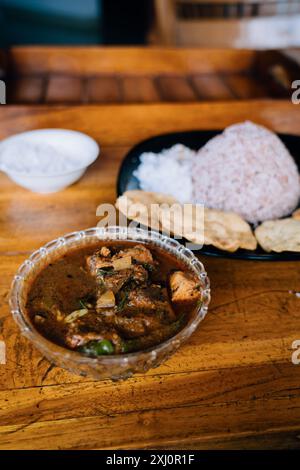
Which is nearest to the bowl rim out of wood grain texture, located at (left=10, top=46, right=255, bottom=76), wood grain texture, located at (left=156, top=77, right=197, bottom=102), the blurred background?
wood grain texture, located at (left=156, top=77, right=197, bottom=102)

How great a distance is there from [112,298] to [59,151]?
2.77 feet

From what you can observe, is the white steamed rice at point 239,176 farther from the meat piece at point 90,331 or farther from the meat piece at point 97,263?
the meat piece at point 90,331

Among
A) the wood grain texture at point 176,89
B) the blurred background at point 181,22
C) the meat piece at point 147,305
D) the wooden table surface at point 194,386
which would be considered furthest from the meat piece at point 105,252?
the blurred background at point 181,22

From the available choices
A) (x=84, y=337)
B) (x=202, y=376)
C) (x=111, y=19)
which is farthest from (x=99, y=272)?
(x=111, y=19)

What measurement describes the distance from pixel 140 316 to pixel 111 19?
572 centimetres

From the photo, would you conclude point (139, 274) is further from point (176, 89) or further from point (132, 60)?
point (132, 60)

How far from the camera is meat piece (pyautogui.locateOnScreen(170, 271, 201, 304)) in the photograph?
1.03 meters

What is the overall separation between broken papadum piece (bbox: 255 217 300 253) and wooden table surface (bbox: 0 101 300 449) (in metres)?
0.07

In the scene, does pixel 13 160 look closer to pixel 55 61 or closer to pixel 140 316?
pixel 140 316

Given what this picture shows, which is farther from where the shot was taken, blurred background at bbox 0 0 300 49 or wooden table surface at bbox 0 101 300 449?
blurred background at bbox 0 0 300 49

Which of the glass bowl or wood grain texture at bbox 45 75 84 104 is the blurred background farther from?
the glass bowl

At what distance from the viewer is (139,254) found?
3.69 ft

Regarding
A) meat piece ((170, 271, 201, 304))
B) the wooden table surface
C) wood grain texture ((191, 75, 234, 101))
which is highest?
meat piece ((170, 271, 201, 304))

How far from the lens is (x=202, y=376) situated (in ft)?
3.30
